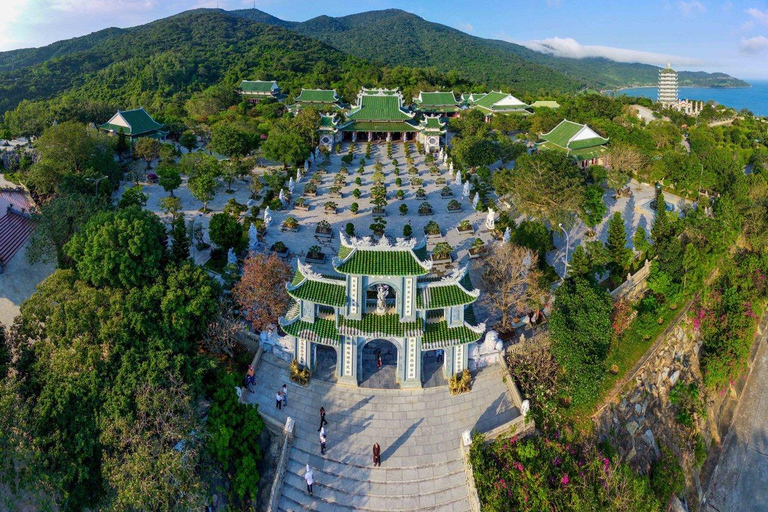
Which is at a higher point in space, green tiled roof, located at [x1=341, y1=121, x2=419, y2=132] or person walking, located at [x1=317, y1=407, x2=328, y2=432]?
green tiled roof, located at [x1=341, y1=121, x2=419, y2=132]

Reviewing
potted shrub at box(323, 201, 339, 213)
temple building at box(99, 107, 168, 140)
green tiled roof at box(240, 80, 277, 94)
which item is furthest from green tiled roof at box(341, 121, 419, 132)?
green tiled roof at box(240, 80, 277, 94)

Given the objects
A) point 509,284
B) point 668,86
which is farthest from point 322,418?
point 668,86

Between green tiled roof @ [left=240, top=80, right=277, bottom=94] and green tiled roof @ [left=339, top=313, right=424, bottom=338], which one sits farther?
green tiled roof @ [left=240, top=80, right=277, bottom=94]

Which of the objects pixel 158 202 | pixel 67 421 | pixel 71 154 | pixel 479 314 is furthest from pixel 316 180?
pixel 67 421

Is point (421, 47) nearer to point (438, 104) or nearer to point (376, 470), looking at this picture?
point (438, 104)

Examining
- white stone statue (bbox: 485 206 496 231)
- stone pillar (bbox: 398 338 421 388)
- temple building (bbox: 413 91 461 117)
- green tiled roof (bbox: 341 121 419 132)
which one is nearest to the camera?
stone pillar (bbox: 398 338 421 388)

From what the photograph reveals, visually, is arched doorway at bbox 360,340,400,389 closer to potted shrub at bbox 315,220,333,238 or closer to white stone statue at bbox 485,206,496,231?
potted shrub at bbox 315,220,333,238
